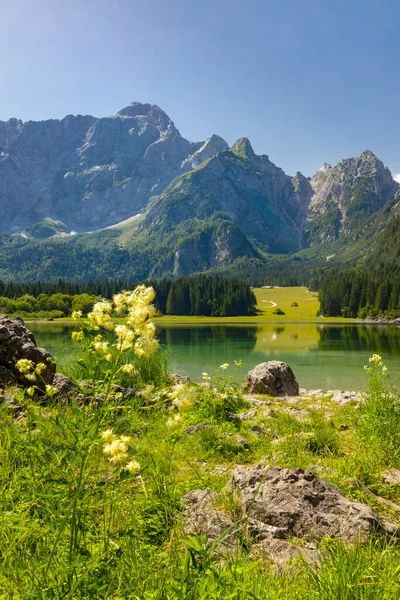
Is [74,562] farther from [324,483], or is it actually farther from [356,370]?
[356,370]

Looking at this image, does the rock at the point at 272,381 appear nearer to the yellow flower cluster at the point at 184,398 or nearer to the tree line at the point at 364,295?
the yellow flower cluster at the point at 184,398

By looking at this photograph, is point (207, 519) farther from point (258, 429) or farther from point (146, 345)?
point (258, 429)

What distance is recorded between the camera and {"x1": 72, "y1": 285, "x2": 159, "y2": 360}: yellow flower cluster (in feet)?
11.9

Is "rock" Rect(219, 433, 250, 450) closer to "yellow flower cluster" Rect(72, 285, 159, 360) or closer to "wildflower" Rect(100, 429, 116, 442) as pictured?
"yellow flower cluster" Rect(72, 285, 159, 360)

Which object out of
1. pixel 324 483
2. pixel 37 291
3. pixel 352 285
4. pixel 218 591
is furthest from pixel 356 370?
pixel 37 291

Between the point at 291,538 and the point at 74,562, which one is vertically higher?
the point at 74,562

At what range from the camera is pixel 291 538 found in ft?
15.4

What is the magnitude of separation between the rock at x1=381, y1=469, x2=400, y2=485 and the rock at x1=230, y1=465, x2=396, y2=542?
194cm

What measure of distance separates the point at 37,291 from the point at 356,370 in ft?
521

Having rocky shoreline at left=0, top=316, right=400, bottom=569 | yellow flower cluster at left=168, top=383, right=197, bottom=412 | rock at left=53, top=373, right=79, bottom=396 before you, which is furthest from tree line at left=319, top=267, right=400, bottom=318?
yellow flower cluster at left=168, top=383, right=197, bottom=412

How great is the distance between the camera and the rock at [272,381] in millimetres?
18578

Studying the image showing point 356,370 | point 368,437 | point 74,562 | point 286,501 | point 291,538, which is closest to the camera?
point 74,562

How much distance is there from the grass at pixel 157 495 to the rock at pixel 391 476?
6.5 inches

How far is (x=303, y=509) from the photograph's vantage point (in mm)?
5059
